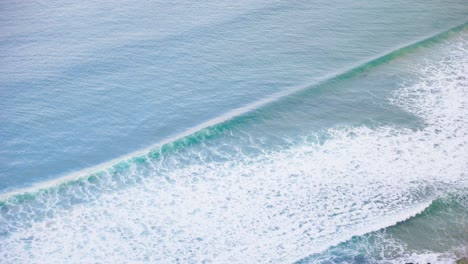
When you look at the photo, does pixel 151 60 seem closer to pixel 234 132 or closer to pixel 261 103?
pixel 261 103

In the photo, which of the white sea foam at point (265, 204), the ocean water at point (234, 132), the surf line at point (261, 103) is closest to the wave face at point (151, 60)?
the ocean water at point (234, 132)

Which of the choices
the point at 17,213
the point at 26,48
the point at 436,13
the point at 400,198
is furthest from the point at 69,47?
the point at 436,13

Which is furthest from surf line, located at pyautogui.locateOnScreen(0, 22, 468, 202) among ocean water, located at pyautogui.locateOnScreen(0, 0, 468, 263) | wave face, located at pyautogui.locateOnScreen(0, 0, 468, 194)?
wave face, located at pyautogui.locateOnScreen(0, 0, 468, 194)

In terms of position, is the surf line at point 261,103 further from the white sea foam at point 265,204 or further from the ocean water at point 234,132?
the white sea foam at point 265,204

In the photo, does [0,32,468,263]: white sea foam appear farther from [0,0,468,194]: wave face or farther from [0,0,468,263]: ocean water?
[0,0,468,194]: wave face

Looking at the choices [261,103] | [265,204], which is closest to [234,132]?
[261,103]

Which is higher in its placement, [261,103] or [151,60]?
[151,60]
